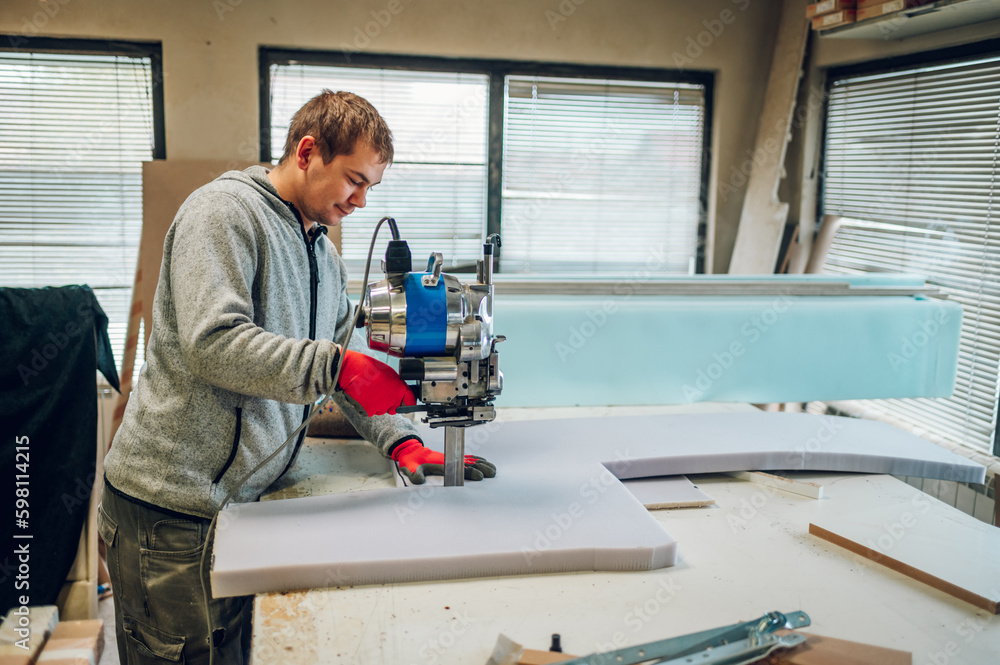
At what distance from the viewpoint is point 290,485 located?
61.0 inches

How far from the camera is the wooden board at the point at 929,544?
3.95ft

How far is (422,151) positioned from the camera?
363 centimetres

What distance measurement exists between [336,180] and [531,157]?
2.44 meters

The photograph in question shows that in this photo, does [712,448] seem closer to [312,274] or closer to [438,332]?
[438,332]

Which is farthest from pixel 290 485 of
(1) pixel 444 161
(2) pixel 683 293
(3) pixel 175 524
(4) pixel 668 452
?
(1) pixel 444 161

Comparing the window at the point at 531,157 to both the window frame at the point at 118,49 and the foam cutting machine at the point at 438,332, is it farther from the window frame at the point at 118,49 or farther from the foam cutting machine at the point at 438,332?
the foam cutting machine at the point at 438,332

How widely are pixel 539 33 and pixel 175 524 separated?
2.94 m

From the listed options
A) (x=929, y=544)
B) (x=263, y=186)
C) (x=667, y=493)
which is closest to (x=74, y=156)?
(x=263, y=186)

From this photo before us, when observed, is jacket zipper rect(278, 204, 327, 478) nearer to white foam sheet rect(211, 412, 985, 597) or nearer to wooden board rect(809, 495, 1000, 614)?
white foam sheet rect(211, 412, 985, 597)

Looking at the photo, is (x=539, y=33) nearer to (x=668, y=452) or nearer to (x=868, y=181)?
(x=868, y=181)

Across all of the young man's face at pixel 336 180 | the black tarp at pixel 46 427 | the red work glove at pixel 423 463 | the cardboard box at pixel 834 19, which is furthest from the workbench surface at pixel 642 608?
the cardboard box at pixel 834 19

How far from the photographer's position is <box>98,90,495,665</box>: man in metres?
→ 1.24

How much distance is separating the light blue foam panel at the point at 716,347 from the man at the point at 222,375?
3.54 feet

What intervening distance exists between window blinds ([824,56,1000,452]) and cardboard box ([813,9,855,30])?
43 cm
